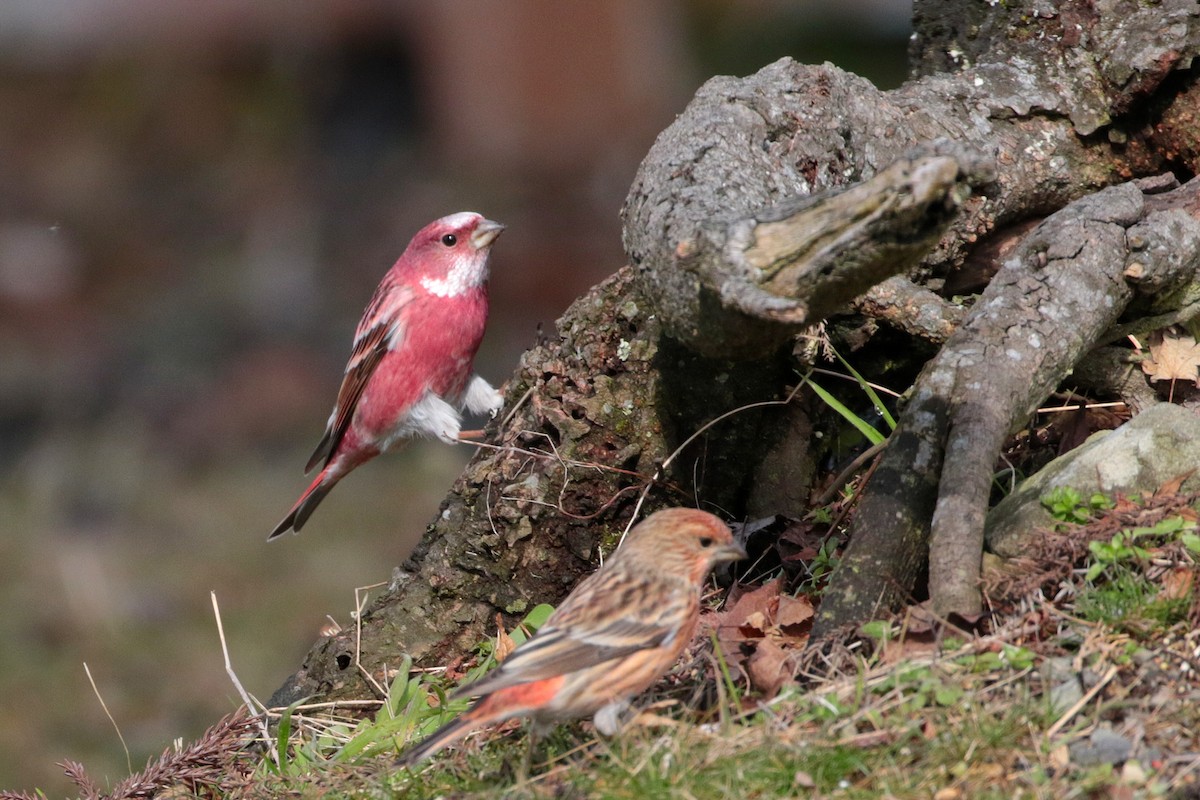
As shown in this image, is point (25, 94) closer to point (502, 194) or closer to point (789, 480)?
point (502, 194)

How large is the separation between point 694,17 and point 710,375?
47.0 ft

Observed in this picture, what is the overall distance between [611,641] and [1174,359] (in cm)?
236

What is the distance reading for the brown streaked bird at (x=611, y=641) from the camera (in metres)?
4.11

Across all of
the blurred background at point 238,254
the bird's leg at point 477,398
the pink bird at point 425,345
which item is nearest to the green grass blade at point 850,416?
the pink bird at point 425,345

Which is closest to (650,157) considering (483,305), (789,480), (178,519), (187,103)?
(789,480)

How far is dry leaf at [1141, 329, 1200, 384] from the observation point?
504 centimetres

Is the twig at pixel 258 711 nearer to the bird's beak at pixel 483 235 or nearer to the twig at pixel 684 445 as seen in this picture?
the twig at pixel 684 445

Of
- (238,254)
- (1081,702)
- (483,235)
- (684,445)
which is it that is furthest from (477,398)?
(238,254)

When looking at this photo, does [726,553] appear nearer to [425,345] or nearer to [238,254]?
[425,345]

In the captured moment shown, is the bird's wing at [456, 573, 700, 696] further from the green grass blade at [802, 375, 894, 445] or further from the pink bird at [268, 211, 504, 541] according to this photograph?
the pink bird at [268, 211, 504, 541]

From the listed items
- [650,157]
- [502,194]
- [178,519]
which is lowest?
[178,519]

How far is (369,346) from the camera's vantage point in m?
7.74

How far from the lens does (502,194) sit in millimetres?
15922

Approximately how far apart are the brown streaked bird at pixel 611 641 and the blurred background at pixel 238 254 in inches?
170
